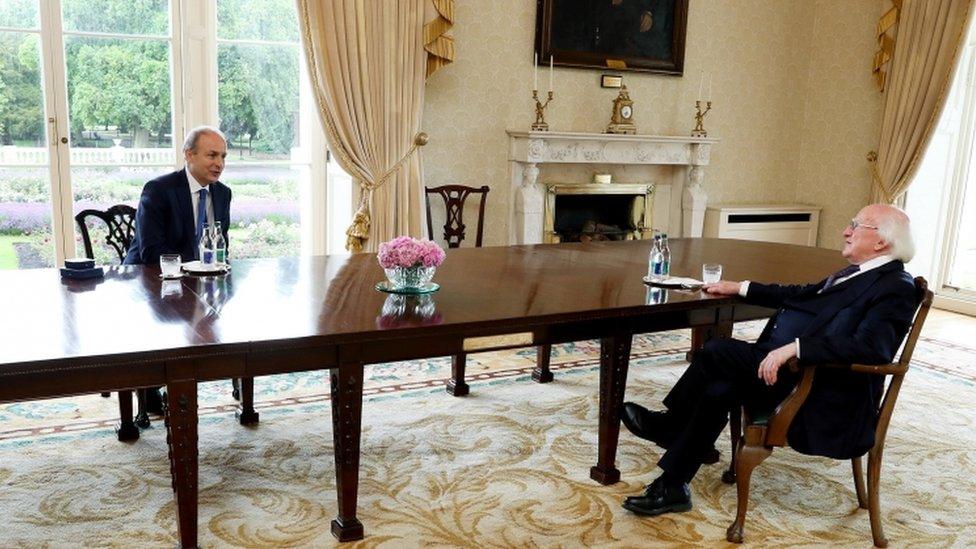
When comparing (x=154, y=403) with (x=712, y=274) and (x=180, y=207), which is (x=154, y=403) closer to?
(x=180, y=207)

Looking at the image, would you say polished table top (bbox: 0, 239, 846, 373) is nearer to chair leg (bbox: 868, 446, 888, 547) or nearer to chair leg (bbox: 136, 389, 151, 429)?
chair leg (bbox: 136, 389, 151, 429)

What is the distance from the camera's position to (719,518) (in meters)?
2.78

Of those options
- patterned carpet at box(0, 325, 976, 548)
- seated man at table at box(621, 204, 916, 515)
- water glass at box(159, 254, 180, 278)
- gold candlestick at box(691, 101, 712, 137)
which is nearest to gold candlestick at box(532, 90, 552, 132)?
gold candlestick at box(691, 101, 712, 137)

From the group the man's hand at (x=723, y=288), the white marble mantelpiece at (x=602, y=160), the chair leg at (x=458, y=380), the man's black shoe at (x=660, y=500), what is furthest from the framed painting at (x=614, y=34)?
the man's black shoe at (x=660, y=500)

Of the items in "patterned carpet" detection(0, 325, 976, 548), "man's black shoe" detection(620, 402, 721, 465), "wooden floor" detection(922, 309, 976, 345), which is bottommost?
"patterned carpet" detection(0, 325, 976, 548)

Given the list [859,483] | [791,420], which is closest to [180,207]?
[791,420]

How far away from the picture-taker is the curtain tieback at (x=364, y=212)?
5.36m

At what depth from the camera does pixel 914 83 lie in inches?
240

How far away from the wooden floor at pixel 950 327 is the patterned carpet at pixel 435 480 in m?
1.63

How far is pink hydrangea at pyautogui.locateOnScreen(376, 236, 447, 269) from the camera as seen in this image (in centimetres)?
269

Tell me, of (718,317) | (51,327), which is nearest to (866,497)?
(718,317)

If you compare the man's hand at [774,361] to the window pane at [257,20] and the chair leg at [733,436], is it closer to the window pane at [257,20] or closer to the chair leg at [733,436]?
the chair leg at [733,436]

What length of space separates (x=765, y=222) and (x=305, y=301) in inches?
202

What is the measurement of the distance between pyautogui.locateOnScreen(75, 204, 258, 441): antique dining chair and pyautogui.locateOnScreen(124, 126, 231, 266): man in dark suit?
206mm
